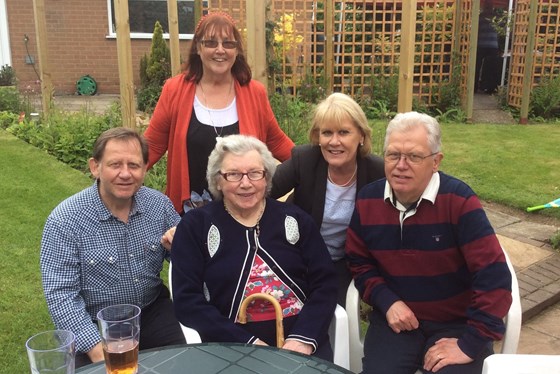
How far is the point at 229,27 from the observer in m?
2.79

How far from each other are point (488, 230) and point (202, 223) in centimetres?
107

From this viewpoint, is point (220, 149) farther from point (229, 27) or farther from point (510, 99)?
point (510, 99)

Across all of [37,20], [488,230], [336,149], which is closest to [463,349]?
[488,230]

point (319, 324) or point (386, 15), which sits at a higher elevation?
point (386, 15)

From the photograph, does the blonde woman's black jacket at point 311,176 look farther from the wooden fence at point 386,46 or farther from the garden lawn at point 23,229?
the wooden fence at point 386,46

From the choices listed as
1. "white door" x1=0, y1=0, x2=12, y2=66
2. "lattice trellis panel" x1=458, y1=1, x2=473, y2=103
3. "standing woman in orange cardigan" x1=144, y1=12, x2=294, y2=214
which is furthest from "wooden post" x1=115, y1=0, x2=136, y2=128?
"white door" x1=0, y1=0, x2=12, y2=66

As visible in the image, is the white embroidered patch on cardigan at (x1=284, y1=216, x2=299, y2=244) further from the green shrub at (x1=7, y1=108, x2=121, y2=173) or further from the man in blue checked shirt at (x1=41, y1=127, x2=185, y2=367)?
the green shrub at (x1=7, y1=108, x2=121, y2=173)

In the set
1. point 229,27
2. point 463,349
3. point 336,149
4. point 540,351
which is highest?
point 229,27

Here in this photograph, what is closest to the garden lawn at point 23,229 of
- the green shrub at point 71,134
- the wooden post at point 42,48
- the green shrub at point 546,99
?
the green shrub at point 71,134

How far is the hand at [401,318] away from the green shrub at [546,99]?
24.6ft

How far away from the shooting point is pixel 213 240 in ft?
7.23

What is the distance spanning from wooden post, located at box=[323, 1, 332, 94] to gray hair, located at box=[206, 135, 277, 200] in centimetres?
686

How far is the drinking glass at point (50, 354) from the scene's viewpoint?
1.38m

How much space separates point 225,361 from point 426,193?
0.97m
